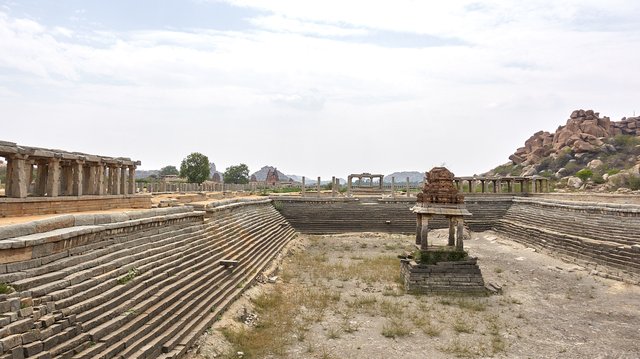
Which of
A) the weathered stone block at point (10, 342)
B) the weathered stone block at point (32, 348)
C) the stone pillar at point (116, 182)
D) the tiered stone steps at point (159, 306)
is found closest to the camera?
the weathered stone block at point (10, 342)

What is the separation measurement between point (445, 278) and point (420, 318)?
350 centimetres

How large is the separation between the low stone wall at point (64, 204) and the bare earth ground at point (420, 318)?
6.04 m

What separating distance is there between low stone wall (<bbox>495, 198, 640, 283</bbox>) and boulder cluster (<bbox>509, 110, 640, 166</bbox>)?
1900 inches

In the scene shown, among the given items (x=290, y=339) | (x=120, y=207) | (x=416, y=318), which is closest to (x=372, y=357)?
(x=290, y=339)

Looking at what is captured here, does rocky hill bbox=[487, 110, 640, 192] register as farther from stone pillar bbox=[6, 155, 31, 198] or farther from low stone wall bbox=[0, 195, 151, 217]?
stone pillar bbox=[6, 155, 31, 198]

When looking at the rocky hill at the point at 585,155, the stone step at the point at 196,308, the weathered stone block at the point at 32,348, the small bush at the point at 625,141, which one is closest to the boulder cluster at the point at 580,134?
the rocky hill at the point at 585,155

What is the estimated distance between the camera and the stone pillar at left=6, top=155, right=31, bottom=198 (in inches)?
443

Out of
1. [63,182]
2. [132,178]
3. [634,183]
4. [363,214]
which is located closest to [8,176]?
[63,182]

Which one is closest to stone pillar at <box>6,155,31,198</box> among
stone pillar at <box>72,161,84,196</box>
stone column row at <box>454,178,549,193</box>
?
stone pillar at <box>72,161,84,196</box>

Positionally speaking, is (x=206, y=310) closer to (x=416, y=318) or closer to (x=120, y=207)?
(x=416, y=318)

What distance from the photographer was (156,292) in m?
8.90

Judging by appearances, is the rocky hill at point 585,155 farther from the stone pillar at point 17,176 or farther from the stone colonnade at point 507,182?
the stone pillar at point 17,176

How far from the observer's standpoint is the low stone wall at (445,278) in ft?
47.1

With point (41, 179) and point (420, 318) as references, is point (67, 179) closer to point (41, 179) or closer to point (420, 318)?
point (41, 179)
